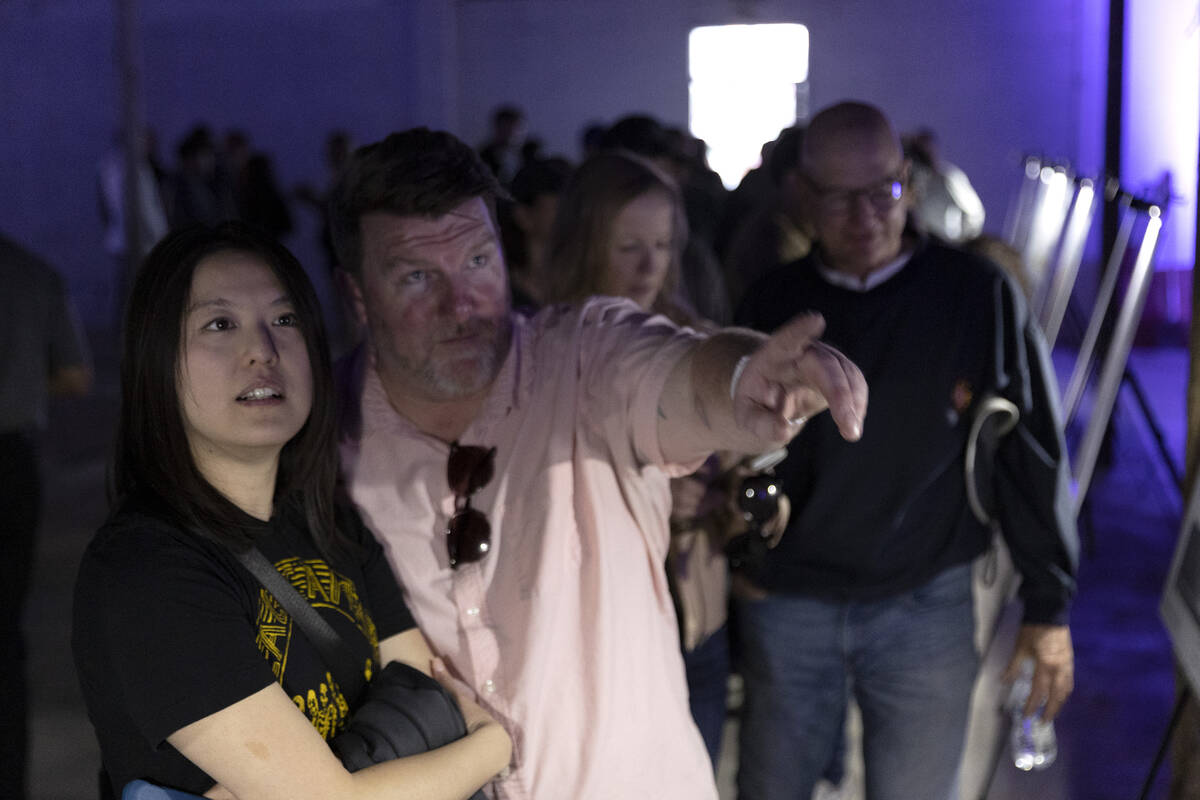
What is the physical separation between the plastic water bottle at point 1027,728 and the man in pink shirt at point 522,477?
82 centimetres

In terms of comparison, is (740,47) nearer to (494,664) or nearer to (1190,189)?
(1190,189)

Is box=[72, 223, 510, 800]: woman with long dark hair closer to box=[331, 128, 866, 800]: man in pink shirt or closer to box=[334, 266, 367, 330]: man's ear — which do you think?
box=[331, 128, 866, 800]: man in pink shirt

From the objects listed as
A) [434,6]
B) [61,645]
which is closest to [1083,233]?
[61,645]

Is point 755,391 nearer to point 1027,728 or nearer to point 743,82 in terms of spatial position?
point 1027,728

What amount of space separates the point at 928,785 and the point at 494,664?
3.43 feet

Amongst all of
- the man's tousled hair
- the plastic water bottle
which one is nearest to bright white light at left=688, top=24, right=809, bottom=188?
the plastic water bottle

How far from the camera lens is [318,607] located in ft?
4.69

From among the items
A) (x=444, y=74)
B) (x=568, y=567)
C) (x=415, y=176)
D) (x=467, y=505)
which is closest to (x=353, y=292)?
(x=415, y=176)

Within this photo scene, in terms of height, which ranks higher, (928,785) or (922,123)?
(922,123)

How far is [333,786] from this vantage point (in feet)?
4.26

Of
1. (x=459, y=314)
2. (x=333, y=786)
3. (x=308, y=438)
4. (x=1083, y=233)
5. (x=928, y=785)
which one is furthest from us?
(x=1083, y=233)

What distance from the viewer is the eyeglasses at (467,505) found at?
1.58 m

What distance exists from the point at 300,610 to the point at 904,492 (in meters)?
1.17

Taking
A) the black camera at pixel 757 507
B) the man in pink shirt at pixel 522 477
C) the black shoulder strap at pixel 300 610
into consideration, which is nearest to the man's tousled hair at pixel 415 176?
the man in pink shirt at pixel 522 477
